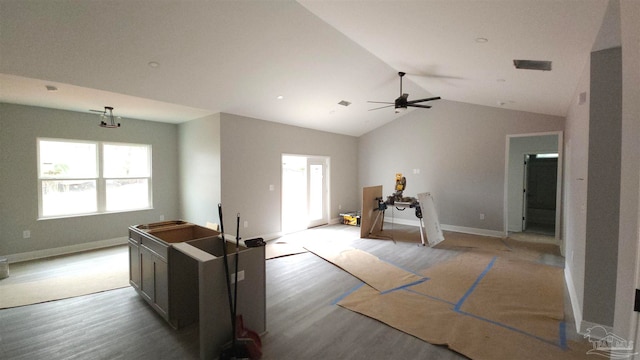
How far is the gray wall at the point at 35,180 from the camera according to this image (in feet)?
14.8

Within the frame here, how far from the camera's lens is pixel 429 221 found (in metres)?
5.57

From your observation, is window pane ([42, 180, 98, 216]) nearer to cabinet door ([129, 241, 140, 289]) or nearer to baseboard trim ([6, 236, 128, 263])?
baseboard trim ([6, 236, 128, 263])

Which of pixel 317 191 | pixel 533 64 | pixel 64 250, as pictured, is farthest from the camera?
pixel 317 191

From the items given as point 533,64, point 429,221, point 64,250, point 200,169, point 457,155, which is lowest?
point 64,250

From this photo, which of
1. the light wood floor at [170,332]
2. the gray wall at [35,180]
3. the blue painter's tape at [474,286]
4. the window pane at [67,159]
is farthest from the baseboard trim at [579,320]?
the window pane at [67,159]

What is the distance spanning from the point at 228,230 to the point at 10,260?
11.5 feet

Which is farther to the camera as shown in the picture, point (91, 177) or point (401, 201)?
point (401, 201)

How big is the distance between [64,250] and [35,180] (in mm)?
1361

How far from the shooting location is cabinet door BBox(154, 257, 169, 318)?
2.70m

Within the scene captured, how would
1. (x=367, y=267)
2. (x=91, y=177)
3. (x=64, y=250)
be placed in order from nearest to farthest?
(x=367, y=267) → (x=64, y=250) → (x=91, y=177)

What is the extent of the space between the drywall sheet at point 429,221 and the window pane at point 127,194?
611 centimetres

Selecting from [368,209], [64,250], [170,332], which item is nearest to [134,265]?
[170,332]

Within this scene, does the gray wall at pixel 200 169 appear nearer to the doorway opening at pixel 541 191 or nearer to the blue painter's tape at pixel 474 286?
the blue painter's tape at pixel 474 286

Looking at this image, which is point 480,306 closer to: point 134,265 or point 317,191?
point 134,265
